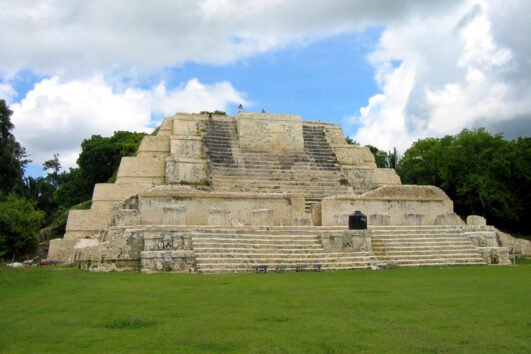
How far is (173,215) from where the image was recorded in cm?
1811

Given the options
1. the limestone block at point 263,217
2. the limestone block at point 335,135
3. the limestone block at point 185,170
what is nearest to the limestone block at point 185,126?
the limestone block at point 185,170

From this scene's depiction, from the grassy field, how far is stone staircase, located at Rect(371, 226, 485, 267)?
202 inches

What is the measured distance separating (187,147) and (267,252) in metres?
12.1

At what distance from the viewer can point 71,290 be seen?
10.5 meters

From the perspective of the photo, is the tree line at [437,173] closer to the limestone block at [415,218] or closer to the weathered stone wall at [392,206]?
the weathered stone wall at [392,206]

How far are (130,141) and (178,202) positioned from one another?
69.8 feet

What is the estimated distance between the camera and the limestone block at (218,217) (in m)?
18.5

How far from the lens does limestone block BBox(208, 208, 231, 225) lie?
60.8ft

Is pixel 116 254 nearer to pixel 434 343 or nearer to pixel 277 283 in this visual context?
pixel 277 283

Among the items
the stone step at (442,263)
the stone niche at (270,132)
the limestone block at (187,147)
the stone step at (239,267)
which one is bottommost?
the stone step at (239,267)

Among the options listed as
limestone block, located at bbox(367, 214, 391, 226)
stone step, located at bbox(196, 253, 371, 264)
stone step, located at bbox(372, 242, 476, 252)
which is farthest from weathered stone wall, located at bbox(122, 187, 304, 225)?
stone step, located at bbox(372, 242, 476, 252)

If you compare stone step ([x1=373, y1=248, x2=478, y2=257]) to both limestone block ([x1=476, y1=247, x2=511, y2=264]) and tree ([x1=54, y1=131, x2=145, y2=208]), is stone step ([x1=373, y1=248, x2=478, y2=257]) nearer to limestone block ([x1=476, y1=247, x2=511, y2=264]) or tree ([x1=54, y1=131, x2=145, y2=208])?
limestone block ([x1=476, y1=247, x2=511, y2=264])

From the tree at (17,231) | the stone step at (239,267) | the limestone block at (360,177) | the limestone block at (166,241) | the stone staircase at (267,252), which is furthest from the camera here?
the limestone block at (360,177)

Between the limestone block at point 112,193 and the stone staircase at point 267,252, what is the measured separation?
30.2 feet
